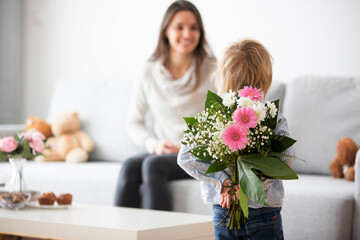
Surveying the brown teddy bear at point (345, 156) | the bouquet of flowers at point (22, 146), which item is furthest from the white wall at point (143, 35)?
the bouquet of flowers at point (22, 146)

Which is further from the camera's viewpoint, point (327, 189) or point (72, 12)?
point (72, 12)

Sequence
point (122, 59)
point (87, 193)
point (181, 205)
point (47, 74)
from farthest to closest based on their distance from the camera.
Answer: point (47, 74) → point (122, 59) → point (87, 193) → point (181, 205)

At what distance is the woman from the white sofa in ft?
0.85

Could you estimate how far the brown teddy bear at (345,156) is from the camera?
98.0 inches

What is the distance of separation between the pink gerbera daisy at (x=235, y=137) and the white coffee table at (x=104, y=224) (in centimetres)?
50

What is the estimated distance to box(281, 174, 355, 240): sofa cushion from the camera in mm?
2119

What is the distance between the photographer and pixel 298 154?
8.93 ft

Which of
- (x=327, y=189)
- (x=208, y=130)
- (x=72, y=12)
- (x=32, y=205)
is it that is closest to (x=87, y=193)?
(x=32, y=205)

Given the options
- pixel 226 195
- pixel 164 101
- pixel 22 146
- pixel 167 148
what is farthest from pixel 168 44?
pixel 226 195

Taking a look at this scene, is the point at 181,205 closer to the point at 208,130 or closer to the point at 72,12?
the point at 208,130

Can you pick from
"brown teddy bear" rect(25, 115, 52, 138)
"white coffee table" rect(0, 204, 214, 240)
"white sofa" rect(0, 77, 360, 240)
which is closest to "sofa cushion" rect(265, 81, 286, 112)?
"white sofa" rect(0, 77, 360, 240)

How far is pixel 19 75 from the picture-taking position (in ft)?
13.6

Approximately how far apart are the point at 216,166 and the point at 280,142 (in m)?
0.18

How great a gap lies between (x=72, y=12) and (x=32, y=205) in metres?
2.10
